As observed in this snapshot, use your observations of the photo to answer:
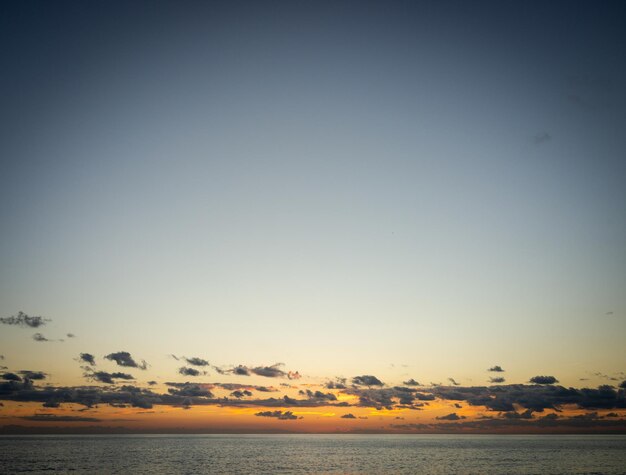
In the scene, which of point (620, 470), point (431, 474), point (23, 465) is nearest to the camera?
point (431, 474)

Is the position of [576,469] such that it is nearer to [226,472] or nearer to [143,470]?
[226,472]

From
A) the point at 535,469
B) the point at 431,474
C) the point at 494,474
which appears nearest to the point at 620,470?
the point at 535,469

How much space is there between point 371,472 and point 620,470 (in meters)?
69.8

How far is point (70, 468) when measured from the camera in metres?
141

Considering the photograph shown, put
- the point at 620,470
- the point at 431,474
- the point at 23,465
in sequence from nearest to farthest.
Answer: the point at 431,474 < the point at 620,470 < the point at 23,465

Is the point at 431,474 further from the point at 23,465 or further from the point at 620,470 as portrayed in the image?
the point at 23,465

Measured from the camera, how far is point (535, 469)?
14412 cm

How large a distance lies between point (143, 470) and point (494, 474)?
9291 centimetres

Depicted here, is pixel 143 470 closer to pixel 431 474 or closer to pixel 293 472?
pixel 293 472

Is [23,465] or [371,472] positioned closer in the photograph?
[371,472]

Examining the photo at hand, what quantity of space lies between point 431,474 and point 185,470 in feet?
215

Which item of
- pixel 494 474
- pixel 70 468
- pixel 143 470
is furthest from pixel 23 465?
pixel 494 474

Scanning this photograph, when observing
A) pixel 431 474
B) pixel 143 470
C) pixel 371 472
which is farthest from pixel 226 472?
pixel 431 474

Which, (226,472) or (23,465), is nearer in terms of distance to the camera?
(226,472)
